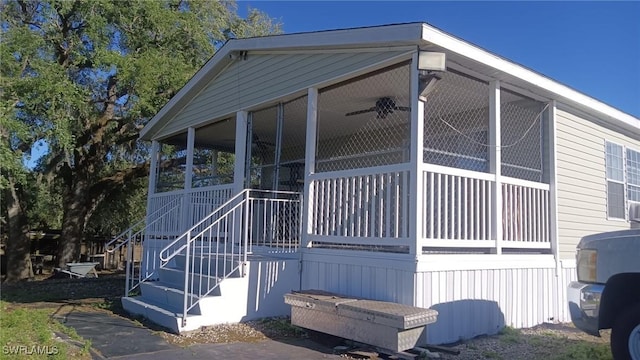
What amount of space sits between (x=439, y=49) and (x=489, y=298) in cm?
317

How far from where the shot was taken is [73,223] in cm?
1625

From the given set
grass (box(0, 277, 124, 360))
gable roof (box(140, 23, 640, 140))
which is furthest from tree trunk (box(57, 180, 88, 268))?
gable roof (box(140, 23, 640, 140))

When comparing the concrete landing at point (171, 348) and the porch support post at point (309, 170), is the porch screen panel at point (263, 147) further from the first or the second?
the concrete landing at point (171, 348)

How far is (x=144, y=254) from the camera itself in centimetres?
1030

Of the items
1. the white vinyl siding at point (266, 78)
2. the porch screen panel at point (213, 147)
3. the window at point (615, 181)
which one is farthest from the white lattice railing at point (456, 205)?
the porch screen panel at point (213, 147)

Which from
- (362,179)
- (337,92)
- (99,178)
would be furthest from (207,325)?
(99,178)

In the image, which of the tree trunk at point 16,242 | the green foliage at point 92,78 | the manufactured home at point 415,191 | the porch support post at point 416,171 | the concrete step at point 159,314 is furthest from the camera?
the tree trunk at point 16,242

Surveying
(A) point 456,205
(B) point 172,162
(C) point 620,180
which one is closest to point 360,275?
(A) point 456,205

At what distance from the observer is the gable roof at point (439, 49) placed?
572 centimetres

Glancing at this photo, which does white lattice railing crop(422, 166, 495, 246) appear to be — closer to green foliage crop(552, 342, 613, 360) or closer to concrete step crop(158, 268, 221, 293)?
green foliage crop(552, 342, 613, 360)

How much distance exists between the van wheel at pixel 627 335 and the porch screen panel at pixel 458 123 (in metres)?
3.54

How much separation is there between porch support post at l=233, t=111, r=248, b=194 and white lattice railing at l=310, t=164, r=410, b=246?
6.37 ft

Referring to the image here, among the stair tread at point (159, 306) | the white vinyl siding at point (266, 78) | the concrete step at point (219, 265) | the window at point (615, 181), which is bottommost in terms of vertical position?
the stair tread at point (159, 306)

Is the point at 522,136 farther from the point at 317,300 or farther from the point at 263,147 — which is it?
the point at 263,147
